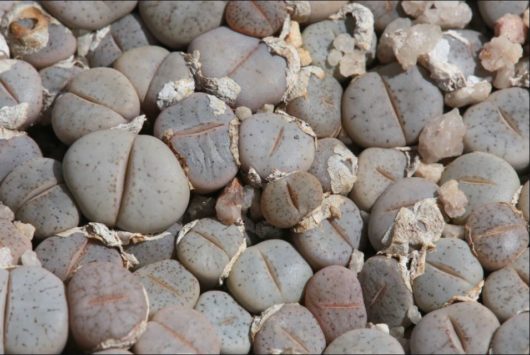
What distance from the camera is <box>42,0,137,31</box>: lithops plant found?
107 inches

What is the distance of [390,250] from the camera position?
95.1 inches

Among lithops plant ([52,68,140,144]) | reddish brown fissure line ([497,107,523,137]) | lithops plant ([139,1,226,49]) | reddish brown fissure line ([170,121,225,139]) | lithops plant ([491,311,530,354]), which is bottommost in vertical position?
lithops plant ([491,311,530,354])

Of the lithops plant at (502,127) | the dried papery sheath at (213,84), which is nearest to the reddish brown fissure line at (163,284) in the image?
the dried papery sheath at (213,84)

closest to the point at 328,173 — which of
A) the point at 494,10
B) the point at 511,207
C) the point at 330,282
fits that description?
the point at 330,282

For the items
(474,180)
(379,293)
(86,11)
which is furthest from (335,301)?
(86,11)

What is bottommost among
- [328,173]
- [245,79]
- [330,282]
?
[330,282]

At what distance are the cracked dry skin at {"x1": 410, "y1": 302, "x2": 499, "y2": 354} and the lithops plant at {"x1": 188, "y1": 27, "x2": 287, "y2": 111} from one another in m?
0.84

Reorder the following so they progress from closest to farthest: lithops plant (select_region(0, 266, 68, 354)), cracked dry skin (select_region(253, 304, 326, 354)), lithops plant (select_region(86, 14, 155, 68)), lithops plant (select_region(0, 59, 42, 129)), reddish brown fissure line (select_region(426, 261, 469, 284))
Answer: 1. lithops plant (select_region(0, 266, 68, 354))
2. cracked dry skin (select_region(253, 304, 326, 354))
3. reddish brown fissure line (select_region(426, 261, 469, 284))
4. lithops plant (select_region(0, 59, 42, 129))
5. lithops plant (select_region(86, 14, 155, 68))

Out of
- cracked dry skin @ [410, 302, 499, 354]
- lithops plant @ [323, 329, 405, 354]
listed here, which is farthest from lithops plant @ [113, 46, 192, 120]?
cracked dry skin @ [410, 302, 499, 354]

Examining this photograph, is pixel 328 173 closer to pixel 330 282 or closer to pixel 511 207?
pixel 330 282

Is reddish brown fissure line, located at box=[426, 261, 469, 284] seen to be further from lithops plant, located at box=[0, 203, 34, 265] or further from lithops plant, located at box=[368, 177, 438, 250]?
lithops plant, located at box=[0, 203, 34, 265]

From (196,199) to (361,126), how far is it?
578mm

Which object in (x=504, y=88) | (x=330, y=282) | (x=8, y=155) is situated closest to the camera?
(x=330, y=282)

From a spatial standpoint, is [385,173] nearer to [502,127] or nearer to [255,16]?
[502,127]
